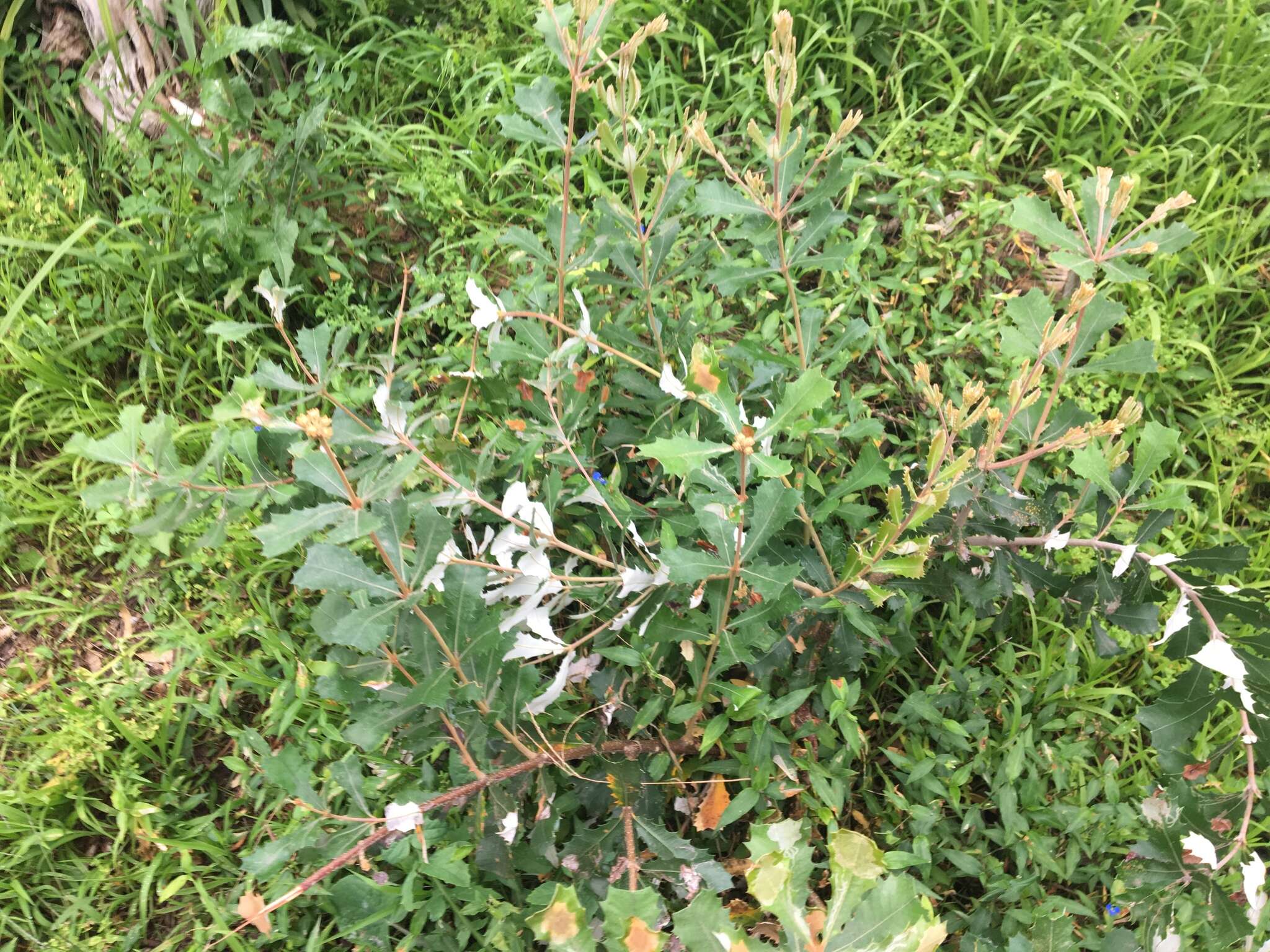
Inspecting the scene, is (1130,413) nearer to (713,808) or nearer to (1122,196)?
(1122,196)

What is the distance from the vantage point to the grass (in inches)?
73.5

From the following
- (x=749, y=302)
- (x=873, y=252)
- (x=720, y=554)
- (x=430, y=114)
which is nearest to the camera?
(x=720, y=554)

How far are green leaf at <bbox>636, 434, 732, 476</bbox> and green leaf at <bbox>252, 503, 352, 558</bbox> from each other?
1.29ft

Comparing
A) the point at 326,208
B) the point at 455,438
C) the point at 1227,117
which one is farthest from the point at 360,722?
the point at 1227,117

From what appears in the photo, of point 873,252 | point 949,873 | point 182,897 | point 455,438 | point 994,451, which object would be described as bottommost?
point 949,873

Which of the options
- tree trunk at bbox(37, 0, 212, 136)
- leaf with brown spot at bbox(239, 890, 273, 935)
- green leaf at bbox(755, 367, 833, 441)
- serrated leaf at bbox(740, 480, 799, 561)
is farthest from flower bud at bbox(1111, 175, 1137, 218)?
tree trunk at bbox(37, 0, 212, 136)

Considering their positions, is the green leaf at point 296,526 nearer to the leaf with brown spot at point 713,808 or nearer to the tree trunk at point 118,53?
the leaf with brown spot at point 713,808

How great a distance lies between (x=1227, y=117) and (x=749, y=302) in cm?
161

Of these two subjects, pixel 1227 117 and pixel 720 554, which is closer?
pixel 720 554

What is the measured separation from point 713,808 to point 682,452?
87cm

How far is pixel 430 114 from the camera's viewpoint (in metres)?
2.60

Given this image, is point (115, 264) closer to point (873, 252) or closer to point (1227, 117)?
point (873, 252)

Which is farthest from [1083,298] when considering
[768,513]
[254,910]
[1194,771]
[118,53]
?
[118,53]

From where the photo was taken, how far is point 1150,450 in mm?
1292
